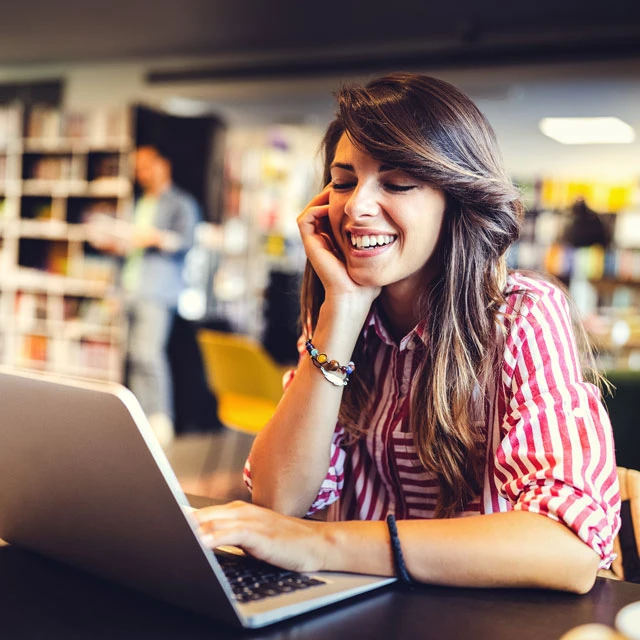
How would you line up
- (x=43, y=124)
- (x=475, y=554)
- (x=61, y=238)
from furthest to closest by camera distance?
(x=43, y=124) → (x=61, y=238) → (x=475, y=554)

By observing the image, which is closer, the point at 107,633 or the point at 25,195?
the point at 107,633

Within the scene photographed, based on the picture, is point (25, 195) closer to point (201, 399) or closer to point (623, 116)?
point (201, 399)

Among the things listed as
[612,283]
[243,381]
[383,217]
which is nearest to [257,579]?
[383,217]

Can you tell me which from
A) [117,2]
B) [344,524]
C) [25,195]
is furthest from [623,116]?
[344,524]

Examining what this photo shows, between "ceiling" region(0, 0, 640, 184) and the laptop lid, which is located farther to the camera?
"ceiling" region(0, 0, 640, 184)

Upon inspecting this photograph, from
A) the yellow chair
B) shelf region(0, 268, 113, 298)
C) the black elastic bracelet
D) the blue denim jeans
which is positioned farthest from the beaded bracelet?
shelf region(0, 268, 113, 298)

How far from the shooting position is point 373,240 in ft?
3.93

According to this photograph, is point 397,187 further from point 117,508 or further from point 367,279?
point 117,508

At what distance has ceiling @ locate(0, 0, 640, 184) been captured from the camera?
538 cm

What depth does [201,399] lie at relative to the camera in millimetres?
5645

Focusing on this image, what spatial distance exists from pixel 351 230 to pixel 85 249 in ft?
17.3

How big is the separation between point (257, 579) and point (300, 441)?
1.11ft

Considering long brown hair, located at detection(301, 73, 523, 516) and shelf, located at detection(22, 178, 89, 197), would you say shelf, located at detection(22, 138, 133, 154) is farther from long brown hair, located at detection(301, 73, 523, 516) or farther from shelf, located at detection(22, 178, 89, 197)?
long brown hair, located at detection(301, 73, 523, 516)

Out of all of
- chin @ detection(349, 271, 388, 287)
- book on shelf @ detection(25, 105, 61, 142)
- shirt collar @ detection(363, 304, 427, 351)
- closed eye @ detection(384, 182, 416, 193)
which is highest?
book on shelf @ detection(25, 105, 61, 142)
